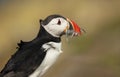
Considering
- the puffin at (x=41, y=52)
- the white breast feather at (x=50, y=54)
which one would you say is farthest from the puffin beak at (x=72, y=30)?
the white breast feather at (x=50, y=54)

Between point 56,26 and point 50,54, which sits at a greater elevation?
point 56,26

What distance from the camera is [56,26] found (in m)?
5.18

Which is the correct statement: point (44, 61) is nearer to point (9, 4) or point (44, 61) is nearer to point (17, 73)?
point (17, 73)

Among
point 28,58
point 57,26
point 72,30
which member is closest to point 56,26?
point 57,26

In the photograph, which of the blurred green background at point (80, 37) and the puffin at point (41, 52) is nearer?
the puffin at point (41, 52)

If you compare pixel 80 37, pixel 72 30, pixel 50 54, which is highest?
pixel 72 30

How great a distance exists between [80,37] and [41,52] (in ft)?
19.0

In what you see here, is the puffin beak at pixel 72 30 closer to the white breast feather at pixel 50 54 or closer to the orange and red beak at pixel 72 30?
the orange and red beak at pixel 72 30

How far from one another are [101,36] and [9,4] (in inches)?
139

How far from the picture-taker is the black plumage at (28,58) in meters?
5.12

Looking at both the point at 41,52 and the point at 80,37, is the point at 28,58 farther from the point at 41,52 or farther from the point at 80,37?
the point at 80,37

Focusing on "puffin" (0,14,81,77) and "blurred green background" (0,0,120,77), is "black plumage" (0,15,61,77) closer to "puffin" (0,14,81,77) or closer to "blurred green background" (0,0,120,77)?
"puffin" (0,14,81,77)

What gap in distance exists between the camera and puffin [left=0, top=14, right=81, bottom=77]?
5.13 metres

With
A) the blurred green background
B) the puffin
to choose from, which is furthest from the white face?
the blurred green background
